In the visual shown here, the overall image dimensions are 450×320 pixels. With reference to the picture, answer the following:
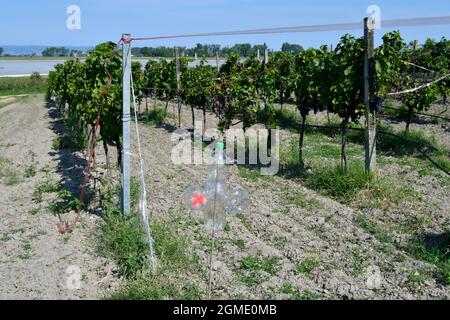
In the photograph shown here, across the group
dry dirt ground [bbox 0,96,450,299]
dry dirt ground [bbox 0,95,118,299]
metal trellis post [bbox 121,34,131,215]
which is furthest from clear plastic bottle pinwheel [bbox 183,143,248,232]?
metal trellis post [bbox 121,34,131,215]

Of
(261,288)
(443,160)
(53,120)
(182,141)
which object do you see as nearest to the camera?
(261,288)

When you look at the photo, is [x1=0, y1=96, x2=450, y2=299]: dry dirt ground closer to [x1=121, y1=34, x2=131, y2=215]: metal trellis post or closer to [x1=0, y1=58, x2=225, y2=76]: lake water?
[x1=121, y1=34, x2=131, y2=215]: metal trellis post

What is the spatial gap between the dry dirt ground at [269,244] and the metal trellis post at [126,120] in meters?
0.60

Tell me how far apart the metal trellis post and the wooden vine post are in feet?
11.8

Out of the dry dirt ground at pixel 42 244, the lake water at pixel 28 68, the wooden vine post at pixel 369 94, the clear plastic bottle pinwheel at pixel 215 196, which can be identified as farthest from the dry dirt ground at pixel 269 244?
the lake water at pixel 28 68

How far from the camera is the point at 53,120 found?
16.0m

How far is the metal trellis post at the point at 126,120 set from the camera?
5.46 meters

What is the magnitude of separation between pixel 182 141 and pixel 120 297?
7.50 metres

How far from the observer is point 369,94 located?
7.31m

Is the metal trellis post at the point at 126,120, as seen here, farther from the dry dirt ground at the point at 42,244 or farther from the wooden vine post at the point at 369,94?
the wooden vine post at the point at 369,94

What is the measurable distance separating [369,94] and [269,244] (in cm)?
320

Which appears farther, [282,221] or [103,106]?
[103,106]

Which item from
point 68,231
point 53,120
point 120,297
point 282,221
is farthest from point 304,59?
point 53,120
